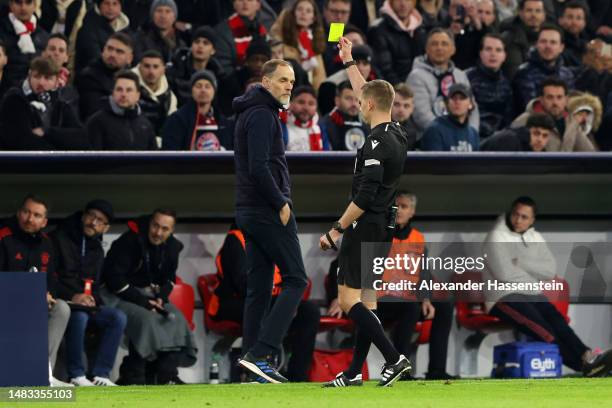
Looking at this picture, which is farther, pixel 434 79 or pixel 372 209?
pixel 434 79

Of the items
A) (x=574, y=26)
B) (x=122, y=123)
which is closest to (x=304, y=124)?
(x=122, y=123)

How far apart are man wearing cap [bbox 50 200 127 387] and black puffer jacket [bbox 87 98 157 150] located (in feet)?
1.66

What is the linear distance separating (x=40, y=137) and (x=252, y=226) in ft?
9.12

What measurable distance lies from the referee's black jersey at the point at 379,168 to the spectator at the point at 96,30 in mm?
5064

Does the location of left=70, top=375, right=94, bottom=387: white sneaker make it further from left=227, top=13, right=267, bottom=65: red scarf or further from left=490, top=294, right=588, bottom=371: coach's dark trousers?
left=227, top=13, right=267, bottom=65: red scarf

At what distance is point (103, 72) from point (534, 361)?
4.60 meters

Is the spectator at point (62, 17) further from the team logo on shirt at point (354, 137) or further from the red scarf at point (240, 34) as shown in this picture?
the team logo on shirt at point (354, 137)

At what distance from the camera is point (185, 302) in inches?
476

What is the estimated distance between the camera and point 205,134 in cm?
1202

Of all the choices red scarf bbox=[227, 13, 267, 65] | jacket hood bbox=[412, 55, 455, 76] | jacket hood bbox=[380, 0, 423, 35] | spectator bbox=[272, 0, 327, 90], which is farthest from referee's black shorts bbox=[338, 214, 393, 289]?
jacket hood bbox=[380, 0, 423, 35]

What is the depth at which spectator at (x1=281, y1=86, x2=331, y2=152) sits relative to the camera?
12188mm

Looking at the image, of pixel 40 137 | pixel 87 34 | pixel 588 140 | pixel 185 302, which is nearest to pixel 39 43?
pixel 87 34

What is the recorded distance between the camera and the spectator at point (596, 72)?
568 inches

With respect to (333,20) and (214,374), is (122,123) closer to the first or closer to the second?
(214,374)
